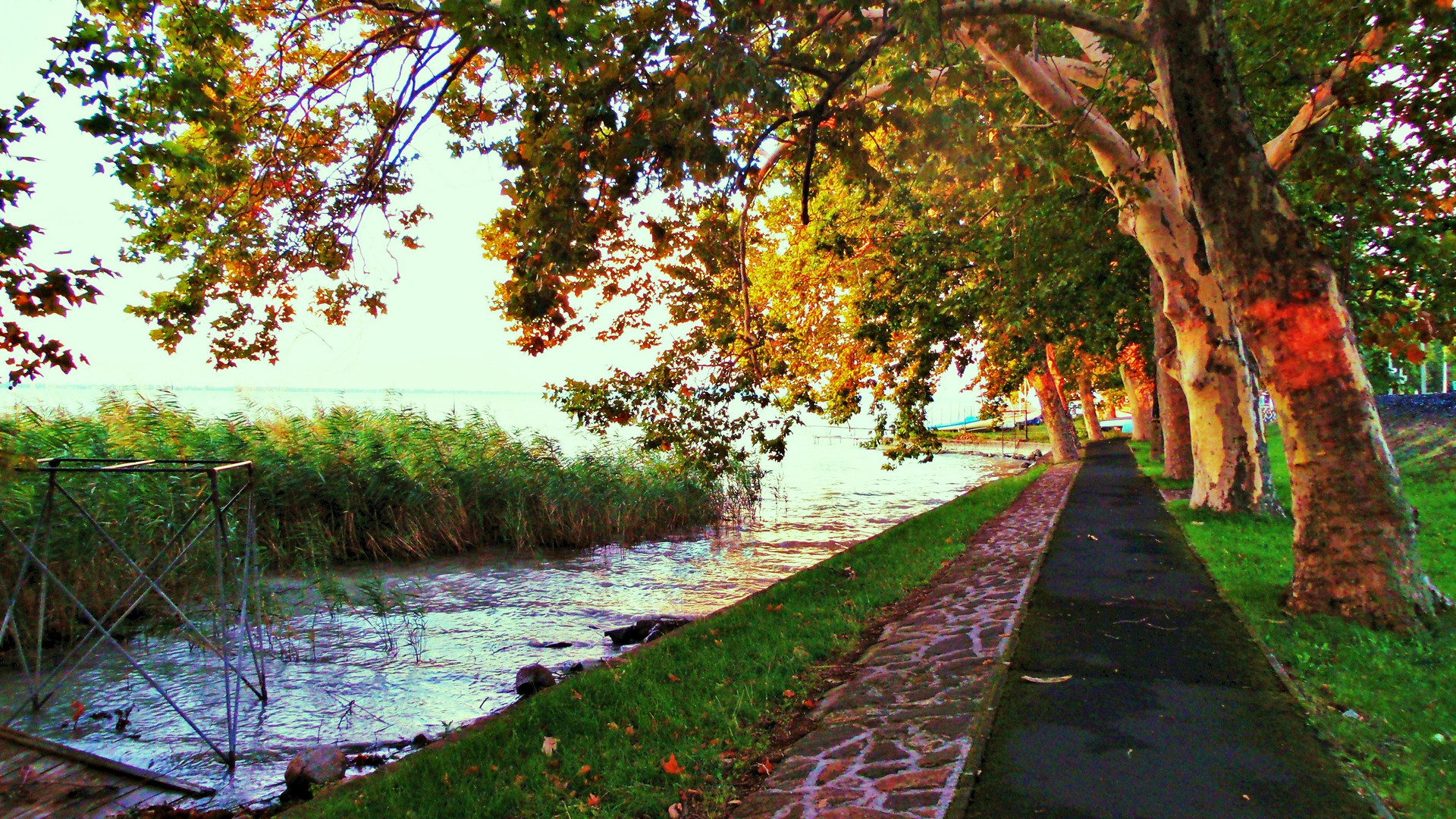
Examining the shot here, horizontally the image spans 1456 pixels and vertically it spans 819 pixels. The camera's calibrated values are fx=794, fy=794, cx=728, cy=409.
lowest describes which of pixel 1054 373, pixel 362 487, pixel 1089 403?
pixel 362 487

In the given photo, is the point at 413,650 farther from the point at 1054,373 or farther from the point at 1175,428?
the point at 1054,373

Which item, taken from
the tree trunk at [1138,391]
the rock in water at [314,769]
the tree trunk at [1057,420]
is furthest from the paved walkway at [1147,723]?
the tree trunk at [1138,391]

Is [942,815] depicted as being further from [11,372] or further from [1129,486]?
[1129,486]

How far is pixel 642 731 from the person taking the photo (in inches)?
225

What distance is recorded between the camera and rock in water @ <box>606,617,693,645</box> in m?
10.1

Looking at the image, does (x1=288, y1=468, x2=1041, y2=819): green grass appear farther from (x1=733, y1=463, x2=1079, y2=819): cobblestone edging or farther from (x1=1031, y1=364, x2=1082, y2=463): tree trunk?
(x1=1031, y1=364, x2=1082, y2=463): tree trunk

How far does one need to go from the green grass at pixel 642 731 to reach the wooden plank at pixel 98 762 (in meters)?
1.56

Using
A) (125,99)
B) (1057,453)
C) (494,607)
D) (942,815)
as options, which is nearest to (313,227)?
(125,99)

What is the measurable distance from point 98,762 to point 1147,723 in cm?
715

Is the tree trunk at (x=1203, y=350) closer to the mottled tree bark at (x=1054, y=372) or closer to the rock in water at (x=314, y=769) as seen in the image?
the mottled tree bark at (x=1054, y=372)

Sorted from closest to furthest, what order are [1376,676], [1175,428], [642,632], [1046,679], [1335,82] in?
[1376,676]
[1046,679]
[1335,82]
[642,632]
[1175,428]

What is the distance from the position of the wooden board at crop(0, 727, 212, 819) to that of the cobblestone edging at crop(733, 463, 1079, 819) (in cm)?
430

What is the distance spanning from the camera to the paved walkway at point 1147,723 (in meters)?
4.22

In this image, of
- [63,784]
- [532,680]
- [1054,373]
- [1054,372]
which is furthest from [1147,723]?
[1054,373]
